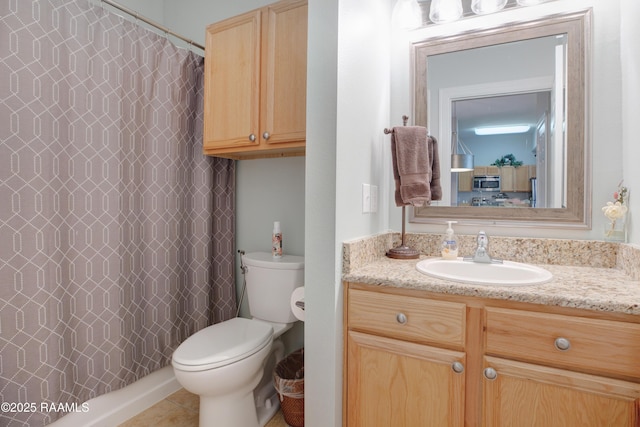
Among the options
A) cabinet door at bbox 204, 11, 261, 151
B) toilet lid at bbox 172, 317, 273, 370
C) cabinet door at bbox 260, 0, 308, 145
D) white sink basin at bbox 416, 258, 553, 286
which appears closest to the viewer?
white sink basin at bbox 416, 258, 553, 286

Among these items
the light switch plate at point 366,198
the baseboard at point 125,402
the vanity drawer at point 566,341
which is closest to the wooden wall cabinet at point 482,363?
the vanity drawer at point 566,341

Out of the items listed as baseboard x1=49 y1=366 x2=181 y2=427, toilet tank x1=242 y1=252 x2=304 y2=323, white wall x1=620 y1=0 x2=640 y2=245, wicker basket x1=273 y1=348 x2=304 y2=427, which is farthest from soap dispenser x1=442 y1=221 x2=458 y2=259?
baseboard x1=49 y1=366 x2=181 y2=427

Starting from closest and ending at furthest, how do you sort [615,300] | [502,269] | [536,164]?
[615,300], [502,269], [536,164]

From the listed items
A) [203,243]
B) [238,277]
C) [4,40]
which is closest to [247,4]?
[4,40]

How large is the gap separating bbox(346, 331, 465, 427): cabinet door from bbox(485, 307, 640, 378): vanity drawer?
5.6 inches

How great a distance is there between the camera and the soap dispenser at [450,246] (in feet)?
4.51

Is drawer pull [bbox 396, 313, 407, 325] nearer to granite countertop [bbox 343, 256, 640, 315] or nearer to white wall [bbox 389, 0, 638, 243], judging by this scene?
granite countertop [bbox 343, 256, 640, 315]

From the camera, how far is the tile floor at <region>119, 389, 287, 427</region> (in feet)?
5.21

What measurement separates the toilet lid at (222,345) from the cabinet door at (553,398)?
93 centimetres

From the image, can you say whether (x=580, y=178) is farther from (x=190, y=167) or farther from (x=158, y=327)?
(x=158, y=327)

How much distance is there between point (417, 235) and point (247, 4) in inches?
71.9

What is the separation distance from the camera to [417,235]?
1.54m

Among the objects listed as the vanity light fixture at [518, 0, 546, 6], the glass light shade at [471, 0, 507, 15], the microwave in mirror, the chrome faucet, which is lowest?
the chrome faucet

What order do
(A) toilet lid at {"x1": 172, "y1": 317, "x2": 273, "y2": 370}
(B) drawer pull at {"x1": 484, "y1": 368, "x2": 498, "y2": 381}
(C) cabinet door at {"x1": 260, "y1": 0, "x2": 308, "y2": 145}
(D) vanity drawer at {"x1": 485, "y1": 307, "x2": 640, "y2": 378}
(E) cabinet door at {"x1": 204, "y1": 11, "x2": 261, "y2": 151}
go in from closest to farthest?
(D) vanity drawer at {"x1": 485, "y1": 307, "x2": 640, "y2": 378} < (B) drawer pull at {"x1": 484, "y1": 368, "x2": 498, "y2": 381} < (A) toilet lid at {"x1": 172, "y1": 317, "x2": 273, "y2": 370} < (C) cabinet door at {"x1": 260, "y1": 0, "x2": 308, "y2": 145} < (E) cabinet door at {"x1": 204, "y1": 11, "x2": 261, "y2": 151}
